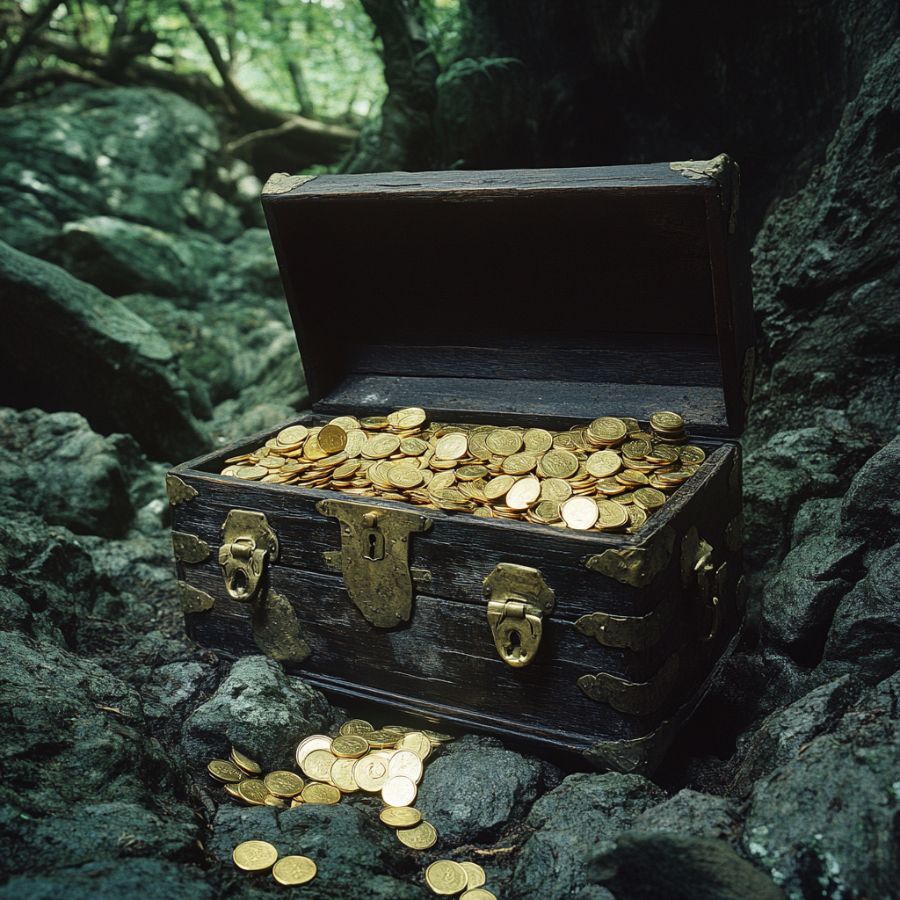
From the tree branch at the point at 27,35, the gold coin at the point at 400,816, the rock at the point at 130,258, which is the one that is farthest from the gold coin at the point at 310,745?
the tree branch at the point at 27,35

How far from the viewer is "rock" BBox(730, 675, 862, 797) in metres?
2.14

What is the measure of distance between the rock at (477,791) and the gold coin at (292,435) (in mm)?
1343

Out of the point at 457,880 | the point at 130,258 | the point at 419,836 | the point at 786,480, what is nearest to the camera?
the point at 457,880

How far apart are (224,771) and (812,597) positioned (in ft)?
6.60

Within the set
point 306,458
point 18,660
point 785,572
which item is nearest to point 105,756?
point 18,660

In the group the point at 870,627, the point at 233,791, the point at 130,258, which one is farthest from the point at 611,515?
the point at 130,258

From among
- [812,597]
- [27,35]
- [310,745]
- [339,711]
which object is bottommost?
[339,711]

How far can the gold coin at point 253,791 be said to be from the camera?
247 centimetres

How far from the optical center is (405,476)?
290cm

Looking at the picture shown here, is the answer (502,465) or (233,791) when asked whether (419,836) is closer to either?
(233,791)

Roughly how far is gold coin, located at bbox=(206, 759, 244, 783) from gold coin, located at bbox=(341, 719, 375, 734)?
37cm

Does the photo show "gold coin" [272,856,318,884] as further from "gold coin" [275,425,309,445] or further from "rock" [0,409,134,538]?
"rock" [0,409,134,538]

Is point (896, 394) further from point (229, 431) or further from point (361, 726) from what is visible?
point (229, 431)

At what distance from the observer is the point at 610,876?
5.89 feet
